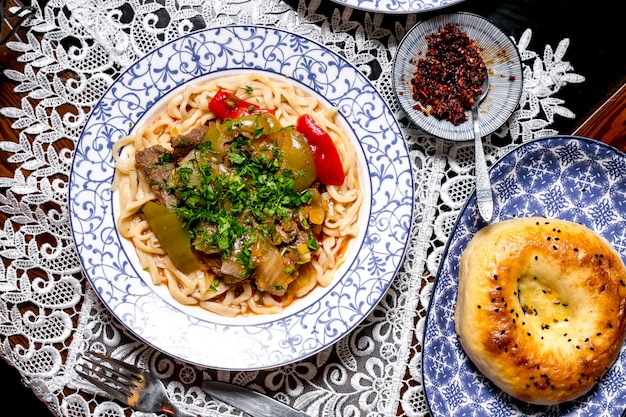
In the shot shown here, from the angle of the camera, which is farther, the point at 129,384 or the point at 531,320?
the point at 129,384

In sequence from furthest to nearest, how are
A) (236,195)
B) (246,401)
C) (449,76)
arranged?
(449,76) → (246,401) → (236,195)

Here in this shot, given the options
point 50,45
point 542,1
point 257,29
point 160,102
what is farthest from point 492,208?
point 50,45

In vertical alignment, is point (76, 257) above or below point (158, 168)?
below

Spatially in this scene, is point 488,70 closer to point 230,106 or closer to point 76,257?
point 230,106

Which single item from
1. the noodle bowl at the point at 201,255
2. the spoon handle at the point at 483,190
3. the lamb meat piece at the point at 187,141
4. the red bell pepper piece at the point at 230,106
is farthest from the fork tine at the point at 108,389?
the spoon handle at the point at 483,190

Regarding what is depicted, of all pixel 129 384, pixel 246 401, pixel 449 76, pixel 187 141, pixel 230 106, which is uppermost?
pixel 230 106

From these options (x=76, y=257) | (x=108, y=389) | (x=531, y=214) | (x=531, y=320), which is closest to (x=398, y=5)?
(x=531, y=214)
